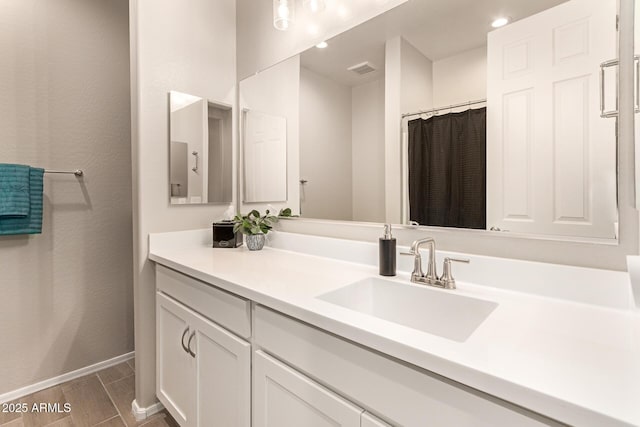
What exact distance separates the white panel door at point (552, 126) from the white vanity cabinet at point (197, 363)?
3.16 feet

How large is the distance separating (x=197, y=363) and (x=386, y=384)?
0.91 m

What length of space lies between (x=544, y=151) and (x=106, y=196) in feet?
8.00

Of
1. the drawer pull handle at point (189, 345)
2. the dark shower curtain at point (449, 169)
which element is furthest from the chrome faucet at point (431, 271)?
the drawer pull handle at point (189, 345)

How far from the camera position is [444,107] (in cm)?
114

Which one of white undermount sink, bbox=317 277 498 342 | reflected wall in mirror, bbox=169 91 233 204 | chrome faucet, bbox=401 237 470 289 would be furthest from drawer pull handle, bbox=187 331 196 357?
chrome faucet, bbox=401 237 470 289

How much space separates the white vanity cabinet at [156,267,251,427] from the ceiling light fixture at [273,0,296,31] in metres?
1.33

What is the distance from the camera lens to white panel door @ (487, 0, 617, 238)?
88cm

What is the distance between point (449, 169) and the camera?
1.15m

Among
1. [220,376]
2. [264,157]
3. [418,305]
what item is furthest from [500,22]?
[220,376]

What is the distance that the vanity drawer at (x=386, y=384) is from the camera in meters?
0.53

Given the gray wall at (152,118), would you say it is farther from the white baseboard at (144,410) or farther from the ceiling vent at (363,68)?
the ceiling vent at (363,68)

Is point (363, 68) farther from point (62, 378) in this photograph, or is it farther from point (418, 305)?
point (62, 378)

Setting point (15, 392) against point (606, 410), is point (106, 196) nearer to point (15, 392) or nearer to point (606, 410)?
point (15, 392)

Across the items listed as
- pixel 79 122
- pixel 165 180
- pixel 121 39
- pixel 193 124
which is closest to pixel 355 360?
pixel 165 180
